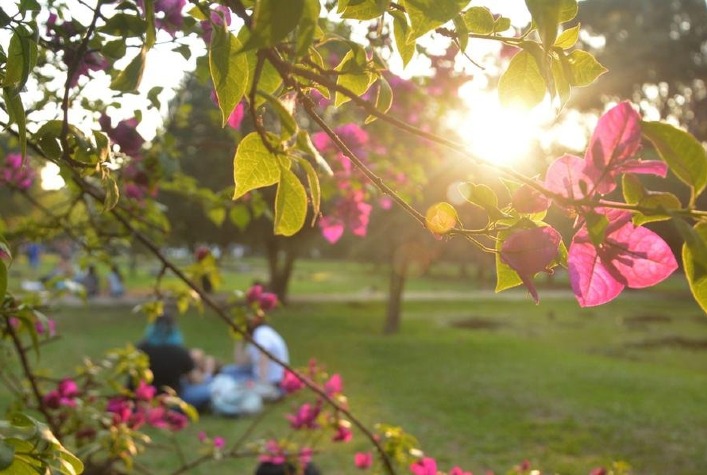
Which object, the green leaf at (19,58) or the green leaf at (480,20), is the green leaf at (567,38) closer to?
the green leaf at (480,20)

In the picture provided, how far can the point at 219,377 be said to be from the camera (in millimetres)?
6250

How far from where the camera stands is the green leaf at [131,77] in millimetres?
503

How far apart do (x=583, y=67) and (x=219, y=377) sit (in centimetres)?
595

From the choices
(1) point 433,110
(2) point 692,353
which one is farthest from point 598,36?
(1) point 433,110

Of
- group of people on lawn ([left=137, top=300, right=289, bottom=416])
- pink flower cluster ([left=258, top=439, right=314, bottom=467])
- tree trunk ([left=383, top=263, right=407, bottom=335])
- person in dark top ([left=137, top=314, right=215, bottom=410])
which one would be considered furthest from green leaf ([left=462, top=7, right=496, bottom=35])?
tree trunk ([left=383, top=263, right=407, bottom=335])

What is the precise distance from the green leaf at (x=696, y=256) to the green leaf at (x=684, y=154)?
3 centimetres

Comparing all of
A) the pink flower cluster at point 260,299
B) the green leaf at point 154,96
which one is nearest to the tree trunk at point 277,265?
the pink flower cluster at point 260,299

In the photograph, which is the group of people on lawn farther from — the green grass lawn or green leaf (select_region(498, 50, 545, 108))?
green leaf (select_region(498, 50, 545, 108))

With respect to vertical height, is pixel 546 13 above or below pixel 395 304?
above

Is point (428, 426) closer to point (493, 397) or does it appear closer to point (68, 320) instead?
point (493, 397)

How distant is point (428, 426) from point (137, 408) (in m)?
3.76

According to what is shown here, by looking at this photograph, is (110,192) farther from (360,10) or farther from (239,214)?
(239,214)

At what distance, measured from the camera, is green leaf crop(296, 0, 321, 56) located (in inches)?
15.6

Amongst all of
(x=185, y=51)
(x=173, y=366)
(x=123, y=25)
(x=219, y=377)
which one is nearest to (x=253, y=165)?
(x=123, y=25)
